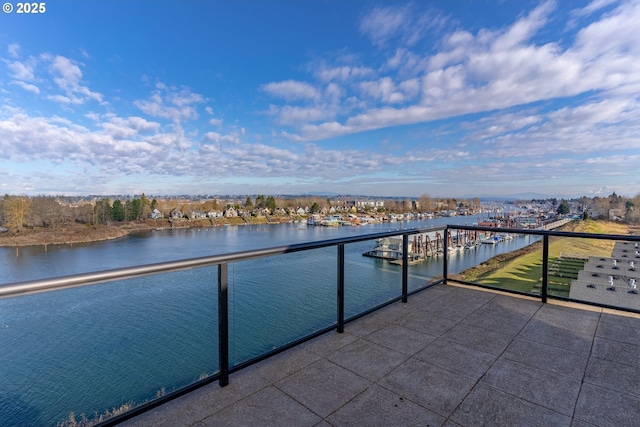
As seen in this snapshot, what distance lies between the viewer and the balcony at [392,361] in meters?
1.63

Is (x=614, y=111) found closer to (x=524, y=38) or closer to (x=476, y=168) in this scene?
(x=524, y=38)

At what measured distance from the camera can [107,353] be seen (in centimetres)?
645

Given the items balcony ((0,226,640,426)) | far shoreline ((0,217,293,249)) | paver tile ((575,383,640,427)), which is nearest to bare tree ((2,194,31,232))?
far shoreline ((0,217,293,249))

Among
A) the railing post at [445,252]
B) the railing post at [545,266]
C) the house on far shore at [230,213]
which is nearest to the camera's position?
the railing post at [545,266]

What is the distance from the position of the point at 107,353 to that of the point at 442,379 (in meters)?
7.32

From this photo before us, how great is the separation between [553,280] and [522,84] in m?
10.6

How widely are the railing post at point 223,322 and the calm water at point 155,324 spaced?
5 centimetres

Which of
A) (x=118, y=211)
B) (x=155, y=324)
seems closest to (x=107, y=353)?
(x=155, y=324)

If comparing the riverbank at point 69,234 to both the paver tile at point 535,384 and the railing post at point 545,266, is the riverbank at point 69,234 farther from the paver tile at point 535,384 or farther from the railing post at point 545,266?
the paver tile at point 535,384

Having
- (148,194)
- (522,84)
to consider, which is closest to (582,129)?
(522,84)

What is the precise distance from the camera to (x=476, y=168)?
3522 cm

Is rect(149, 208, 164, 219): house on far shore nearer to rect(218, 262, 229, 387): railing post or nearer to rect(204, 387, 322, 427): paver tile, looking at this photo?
rect(218, 262, 229, 387): railing post

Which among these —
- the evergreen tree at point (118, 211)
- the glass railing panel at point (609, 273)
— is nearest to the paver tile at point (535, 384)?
the glass railing panel at point (609, 273)

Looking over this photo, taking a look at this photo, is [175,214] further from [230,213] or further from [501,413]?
[501,413]
